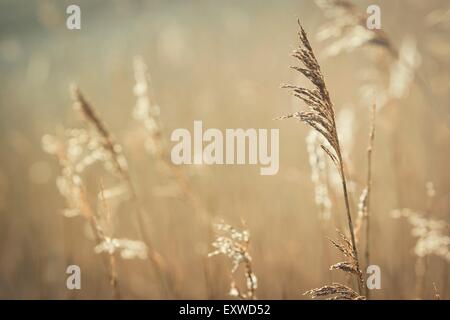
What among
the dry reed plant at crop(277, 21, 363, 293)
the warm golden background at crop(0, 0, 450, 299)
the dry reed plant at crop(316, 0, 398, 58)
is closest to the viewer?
the dry reed plant at crop(277, 21, 363, 293)

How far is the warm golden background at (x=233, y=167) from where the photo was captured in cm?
252

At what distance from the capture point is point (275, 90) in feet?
11.4

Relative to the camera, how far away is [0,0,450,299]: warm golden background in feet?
8.25

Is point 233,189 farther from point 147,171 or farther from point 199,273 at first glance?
point 147,171

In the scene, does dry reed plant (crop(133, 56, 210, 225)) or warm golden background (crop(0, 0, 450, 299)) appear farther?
warm golden background (crop(0, 0, 450, 299))

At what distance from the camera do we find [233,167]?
304 centimetres

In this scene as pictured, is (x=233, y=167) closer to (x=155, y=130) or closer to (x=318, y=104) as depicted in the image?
(x=155, y=130)

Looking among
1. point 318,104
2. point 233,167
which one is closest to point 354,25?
point 318,104

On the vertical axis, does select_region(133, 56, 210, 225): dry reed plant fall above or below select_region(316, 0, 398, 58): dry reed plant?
below

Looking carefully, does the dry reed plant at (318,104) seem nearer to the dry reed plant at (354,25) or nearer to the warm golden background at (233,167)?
the dry reed plant at (354,25)

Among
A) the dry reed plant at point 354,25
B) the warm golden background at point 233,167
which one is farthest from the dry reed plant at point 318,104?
the warm golden background at point 233,167

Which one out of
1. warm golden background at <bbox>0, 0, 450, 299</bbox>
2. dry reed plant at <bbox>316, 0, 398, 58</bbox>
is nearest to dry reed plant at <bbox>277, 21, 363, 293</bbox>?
dry reed plant at <bbox>316, 0, 398, 58</bbox>

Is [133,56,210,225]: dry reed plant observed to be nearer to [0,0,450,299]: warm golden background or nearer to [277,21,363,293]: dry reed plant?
[0,0,450,299]: warm golden background

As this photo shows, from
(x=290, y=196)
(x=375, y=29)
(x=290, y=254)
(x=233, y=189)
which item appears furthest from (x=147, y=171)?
(x=375, y=29)
